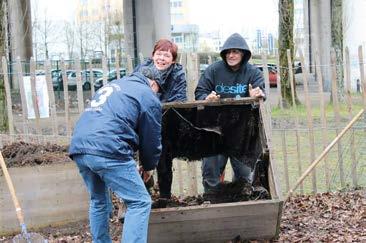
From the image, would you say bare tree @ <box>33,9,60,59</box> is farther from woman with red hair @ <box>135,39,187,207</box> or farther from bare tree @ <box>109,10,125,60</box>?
woman with red hair @ <box>135,39,187,207</box>

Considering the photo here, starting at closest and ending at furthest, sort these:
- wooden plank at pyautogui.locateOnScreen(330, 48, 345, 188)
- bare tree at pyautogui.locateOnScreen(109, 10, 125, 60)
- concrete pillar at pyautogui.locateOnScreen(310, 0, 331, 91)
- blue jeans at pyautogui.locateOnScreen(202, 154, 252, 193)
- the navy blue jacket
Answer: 1. the navy blue jacket
2. blue jeans at pyautogui.locateOnScreen(202, 154, 252, 193)
3. wooden plank at pyautogui.locateOnScreen(330, 48, 345, 188)
4. concrete pillar at pyautogui.locateOnScreen(310, 0, 331, 91)
5. bare tree at pyautogui.locateOnScreen(109, 10, 125, 60)

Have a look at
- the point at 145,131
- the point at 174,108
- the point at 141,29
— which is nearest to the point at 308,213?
the point at 174,108

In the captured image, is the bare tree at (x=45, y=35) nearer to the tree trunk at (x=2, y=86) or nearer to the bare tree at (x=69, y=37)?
the bare tree at (x=69, y=37)

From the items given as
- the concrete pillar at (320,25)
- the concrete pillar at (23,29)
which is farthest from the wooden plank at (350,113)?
the concrete pillar at (23,29)

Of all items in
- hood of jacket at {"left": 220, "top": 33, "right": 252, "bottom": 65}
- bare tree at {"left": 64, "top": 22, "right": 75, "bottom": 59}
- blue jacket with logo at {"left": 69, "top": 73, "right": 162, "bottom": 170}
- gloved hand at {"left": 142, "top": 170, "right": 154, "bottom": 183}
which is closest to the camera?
blue jacket with logo at {"left": 69, "top": 73, "right": 162, "bottom": 170}

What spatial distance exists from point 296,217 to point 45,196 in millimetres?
2400

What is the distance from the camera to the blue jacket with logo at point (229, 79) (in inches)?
218

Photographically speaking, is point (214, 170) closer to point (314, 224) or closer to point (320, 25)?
point (314, 224)

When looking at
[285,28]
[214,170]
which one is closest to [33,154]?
[214,170]

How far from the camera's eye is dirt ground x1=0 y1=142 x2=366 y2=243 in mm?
5336

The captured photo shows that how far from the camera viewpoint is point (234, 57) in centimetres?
549

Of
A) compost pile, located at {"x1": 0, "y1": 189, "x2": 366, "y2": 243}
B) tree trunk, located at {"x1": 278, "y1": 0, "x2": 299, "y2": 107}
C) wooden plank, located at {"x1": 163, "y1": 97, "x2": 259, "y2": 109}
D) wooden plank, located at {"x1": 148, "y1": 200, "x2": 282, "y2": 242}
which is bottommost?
compost pile, located at {"x1": 0, "y1": 189, "x2": 366, "y2": 243}

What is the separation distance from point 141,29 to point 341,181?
25.1m

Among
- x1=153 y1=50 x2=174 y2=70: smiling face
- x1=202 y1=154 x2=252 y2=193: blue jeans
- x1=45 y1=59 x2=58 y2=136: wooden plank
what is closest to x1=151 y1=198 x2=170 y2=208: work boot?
x1=202 y1=154 x2=252 y2=193: blue jeans
